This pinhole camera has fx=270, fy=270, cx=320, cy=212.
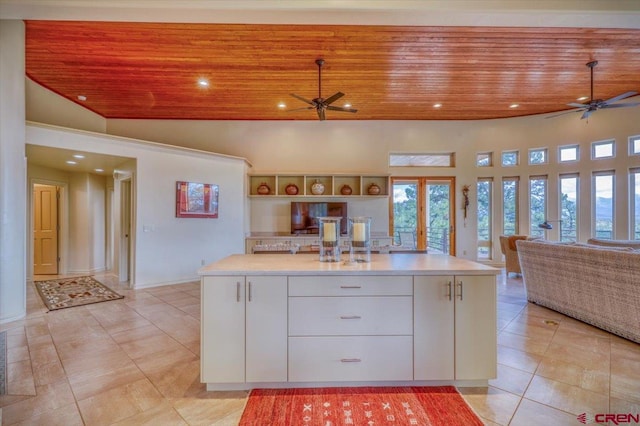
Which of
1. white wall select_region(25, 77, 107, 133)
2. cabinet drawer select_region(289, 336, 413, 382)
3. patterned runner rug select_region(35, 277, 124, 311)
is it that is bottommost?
patterned runner rug select_region(35, 277, 124, 311)

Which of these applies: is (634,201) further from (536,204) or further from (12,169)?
(12,169)

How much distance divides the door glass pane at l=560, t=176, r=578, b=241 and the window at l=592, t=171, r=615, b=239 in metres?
0.30

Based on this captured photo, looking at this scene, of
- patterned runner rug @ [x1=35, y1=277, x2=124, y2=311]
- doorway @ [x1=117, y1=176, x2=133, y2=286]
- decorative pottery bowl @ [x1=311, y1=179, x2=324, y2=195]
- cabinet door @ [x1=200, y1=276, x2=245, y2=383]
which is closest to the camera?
cabinet door @ [x1=200, y1=276, x2=245, y2=383]

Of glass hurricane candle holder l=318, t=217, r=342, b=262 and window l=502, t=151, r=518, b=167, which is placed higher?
window l=502, t=151, r=518, b=167

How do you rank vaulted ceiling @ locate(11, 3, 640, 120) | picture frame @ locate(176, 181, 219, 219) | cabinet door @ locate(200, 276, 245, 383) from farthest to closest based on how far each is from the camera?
1. picture frame @ locate(176, 181, 219, 219)
2. vaulted ceiling @ locate(11, 3, 640, 120)
3. cabinet door @ locate(200, 276, 245, 383)

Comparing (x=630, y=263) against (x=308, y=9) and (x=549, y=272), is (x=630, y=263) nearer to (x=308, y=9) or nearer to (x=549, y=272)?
(x=549, y=272)

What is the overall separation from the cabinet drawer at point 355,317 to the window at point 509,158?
655 centimetres

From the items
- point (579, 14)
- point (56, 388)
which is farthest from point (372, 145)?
point (56, 388)

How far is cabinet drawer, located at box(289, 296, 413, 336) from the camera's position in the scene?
1.84 m

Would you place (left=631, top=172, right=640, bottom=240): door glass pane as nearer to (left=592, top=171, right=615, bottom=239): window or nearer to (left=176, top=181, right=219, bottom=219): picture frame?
(left=592, top=171, right=615, bottom=239): window

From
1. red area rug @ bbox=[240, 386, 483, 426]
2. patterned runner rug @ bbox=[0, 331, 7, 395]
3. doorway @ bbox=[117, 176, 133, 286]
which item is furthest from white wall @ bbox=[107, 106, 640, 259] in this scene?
red area rug @ bbox=[240, 386, 483, 426]

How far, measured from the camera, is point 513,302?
3840mm

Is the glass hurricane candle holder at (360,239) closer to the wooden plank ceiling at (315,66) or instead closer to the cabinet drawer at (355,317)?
the cabinet drawer at (355,317)

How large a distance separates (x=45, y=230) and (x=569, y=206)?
11.7m
